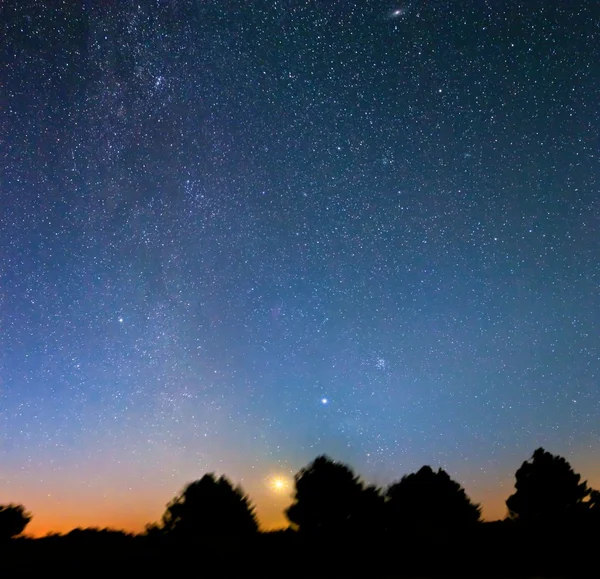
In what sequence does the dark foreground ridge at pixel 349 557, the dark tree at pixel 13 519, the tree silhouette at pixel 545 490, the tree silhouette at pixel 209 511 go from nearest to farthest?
the dark foreground ridge at pixel 349 557, the dark tree at pixel 13 519, the tree silhouette at pixel 209 511, the tree silhouette at pixel 545 490

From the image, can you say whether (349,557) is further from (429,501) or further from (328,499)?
(429,501)

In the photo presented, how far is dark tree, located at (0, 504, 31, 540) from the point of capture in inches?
1105

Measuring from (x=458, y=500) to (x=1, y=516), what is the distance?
32584 mm

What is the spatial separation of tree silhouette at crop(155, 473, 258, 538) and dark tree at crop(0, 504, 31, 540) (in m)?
7.74

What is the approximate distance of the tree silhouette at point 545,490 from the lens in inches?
1444

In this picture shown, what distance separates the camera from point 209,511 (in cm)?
3309

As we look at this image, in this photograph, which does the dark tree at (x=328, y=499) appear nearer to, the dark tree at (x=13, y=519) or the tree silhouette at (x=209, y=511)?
the tree silhouette at (x=209, y=511)

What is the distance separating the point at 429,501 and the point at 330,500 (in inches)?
350

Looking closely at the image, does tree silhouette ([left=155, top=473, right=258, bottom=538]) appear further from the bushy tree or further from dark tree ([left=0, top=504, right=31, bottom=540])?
dark tree ([left=0, top=504, right=31, bottom=540])

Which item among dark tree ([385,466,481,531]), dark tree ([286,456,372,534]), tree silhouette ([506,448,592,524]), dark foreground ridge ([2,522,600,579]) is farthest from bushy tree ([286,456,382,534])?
dark foreground ridge ([2,522,600,579])

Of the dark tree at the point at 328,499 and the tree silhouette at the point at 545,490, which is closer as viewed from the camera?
the dark tree at the point at 328,499

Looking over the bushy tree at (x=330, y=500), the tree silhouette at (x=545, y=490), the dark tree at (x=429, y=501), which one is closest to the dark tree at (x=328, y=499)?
the bushy tree at (x=330, y=500)

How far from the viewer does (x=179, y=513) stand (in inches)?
1319

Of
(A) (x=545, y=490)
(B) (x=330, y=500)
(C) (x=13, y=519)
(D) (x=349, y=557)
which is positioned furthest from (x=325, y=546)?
(A) (x=545, y=490)
